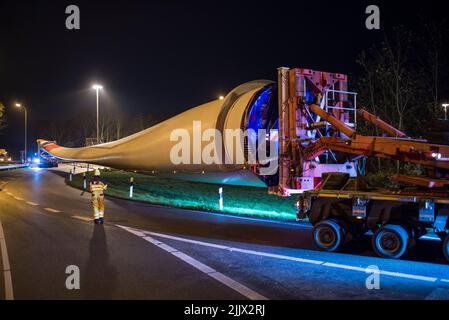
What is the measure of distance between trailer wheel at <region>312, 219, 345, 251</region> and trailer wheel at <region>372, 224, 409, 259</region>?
694 millimetres

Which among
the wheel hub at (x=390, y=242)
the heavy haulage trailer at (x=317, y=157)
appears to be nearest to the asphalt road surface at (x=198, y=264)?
the wheel hub at (x=390, y=242)

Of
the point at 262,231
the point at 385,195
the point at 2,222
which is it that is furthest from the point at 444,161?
the point at 2,222

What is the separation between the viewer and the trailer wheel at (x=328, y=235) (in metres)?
8.36

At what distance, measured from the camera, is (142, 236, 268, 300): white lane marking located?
5750 mm

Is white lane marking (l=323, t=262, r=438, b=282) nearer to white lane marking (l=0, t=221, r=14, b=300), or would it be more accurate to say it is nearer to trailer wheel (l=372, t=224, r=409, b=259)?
trailer wheel (l=372, t=224, r=409, b=259)

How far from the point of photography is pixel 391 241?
7.74 meters

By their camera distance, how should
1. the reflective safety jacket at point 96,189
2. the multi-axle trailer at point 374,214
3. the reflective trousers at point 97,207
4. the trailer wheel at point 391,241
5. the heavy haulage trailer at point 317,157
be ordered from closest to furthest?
the multi-axle trailer at point 374,214, the trailer wheel at point 391,241, the heavy haulage trailer at point 317,157, the reflective trousers at point 97,207, the reflective safety jacket at point 96,189

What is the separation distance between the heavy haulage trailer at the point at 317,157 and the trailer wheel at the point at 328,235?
0.06 ft

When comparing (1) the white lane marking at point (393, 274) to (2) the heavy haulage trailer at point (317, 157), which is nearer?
(1) the white lane marking at point (393, 274)

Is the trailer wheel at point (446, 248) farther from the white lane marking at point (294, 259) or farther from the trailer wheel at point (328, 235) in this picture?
the trailer wheel at point (328, 235)

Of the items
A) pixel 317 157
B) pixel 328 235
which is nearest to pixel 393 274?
pixel 328 235

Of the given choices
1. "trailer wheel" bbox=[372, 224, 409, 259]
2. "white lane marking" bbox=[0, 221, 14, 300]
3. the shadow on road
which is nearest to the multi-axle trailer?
"trailer wheel" bbox=[372, 224, 409, 259]

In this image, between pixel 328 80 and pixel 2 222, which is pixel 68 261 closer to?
pixel 2 222
